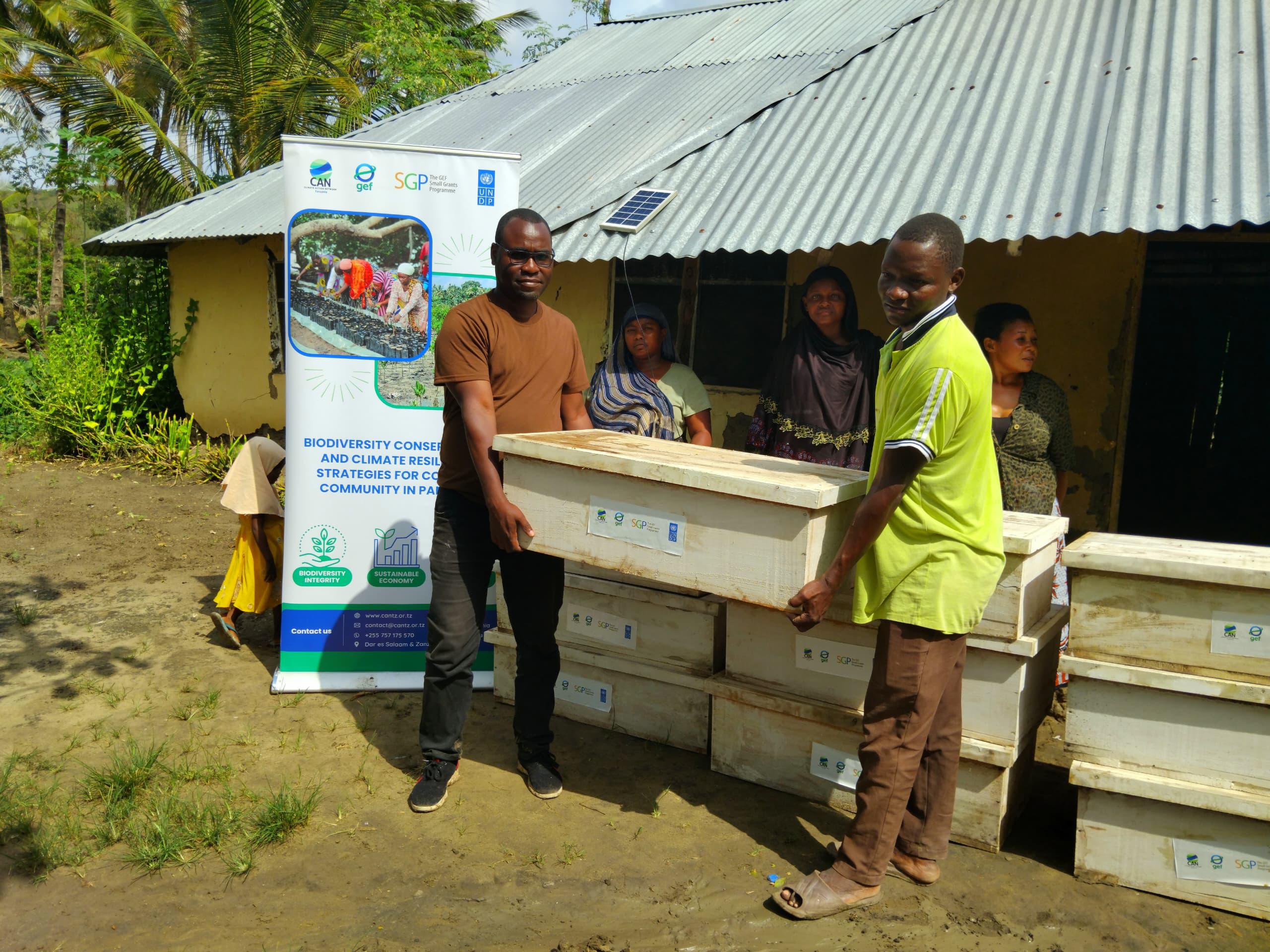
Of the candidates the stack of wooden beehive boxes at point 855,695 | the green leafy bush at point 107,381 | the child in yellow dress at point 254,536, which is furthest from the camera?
the green leafy bush at point 107,381

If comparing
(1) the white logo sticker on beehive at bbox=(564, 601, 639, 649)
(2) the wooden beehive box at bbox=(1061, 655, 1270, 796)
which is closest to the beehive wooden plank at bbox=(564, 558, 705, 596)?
(1) the white logo sticker on beehive at bbox=(564, 601, 639, 649)

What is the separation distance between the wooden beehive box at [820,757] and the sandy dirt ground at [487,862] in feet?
0.24

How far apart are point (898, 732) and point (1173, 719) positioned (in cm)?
83

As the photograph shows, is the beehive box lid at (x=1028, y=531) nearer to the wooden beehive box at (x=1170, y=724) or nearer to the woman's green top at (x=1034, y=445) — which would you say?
the wooden beehive box at (x=1170, y=724)

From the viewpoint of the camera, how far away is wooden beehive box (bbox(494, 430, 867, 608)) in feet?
9.00

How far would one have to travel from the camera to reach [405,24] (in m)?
14.1

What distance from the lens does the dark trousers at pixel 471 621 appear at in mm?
3449

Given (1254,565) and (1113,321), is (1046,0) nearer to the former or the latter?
(1113,321)

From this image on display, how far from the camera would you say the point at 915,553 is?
109 inches

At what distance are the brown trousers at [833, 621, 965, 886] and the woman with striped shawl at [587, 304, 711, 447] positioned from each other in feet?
6.13

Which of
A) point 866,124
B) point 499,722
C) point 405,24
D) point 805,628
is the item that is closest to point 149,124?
point 405,24

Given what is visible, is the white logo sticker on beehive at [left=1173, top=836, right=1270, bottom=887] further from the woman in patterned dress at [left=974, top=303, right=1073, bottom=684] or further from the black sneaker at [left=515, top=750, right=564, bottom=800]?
the black sneaker at [left=515, top=750, right=564, bottom=800]

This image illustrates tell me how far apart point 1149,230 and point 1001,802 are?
2693mm

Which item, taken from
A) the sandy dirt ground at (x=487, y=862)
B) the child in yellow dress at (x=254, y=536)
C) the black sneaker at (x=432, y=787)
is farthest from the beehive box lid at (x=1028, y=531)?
the child in yellow dress at (x=254, y=536)
